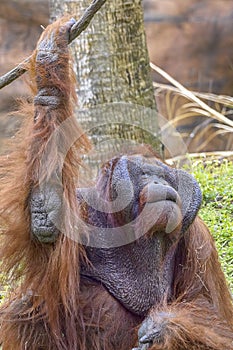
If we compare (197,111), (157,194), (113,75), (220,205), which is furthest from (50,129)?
(197,111)

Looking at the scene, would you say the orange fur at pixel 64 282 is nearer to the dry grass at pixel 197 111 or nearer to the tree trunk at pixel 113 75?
the tree trunk at pixel 113 75

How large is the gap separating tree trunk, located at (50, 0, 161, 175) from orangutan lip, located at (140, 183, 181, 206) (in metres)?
1.79

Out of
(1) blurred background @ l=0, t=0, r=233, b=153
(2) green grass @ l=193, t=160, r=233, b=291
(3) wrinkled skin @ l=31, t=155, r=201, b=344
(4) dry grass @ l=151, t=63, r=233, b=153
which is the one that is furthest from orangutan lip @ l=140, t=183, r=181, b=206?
(1) blurred background @ l=0, t=0, r=233, b=153

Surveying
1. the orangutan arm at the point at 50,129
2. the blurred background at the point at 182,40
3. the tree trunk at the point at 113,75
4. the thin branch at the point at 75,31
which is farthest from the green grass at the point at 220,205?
the blurred background at the point at 182,40

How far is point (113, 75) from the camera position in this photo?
4309 millimetres

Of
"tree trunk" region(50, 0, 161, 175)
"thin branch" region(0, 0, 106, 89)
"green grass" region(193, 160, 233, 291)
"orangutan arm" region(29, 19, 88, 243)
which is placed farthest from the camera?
"tree trunk" region(50, 0, 161, 175)

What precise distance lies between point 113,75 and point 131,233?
189 centimetres

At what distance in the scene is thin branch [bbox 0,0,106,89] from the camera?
2287mm

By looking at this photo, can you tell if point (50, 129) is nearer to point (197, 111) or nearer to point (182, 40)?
point (197, 111)

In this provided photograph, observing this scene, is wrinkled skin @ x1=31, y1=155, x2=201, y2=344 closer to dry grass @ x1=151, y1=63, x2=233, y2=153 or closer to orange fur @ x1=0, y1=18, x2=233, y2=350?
orange fur @ x1=0, y1=18, x2=233, y2=350

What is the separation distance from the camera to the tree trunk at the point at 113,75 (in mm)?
4270

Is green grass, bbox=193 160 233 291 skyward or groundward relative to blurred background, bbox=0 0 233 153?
skyward

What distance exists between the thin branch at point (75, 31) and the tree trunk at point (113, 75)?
1818mm

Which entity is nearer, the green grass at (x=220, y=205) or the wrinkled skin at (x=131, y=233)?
the wrinkled skin at (x=131, y=233)
